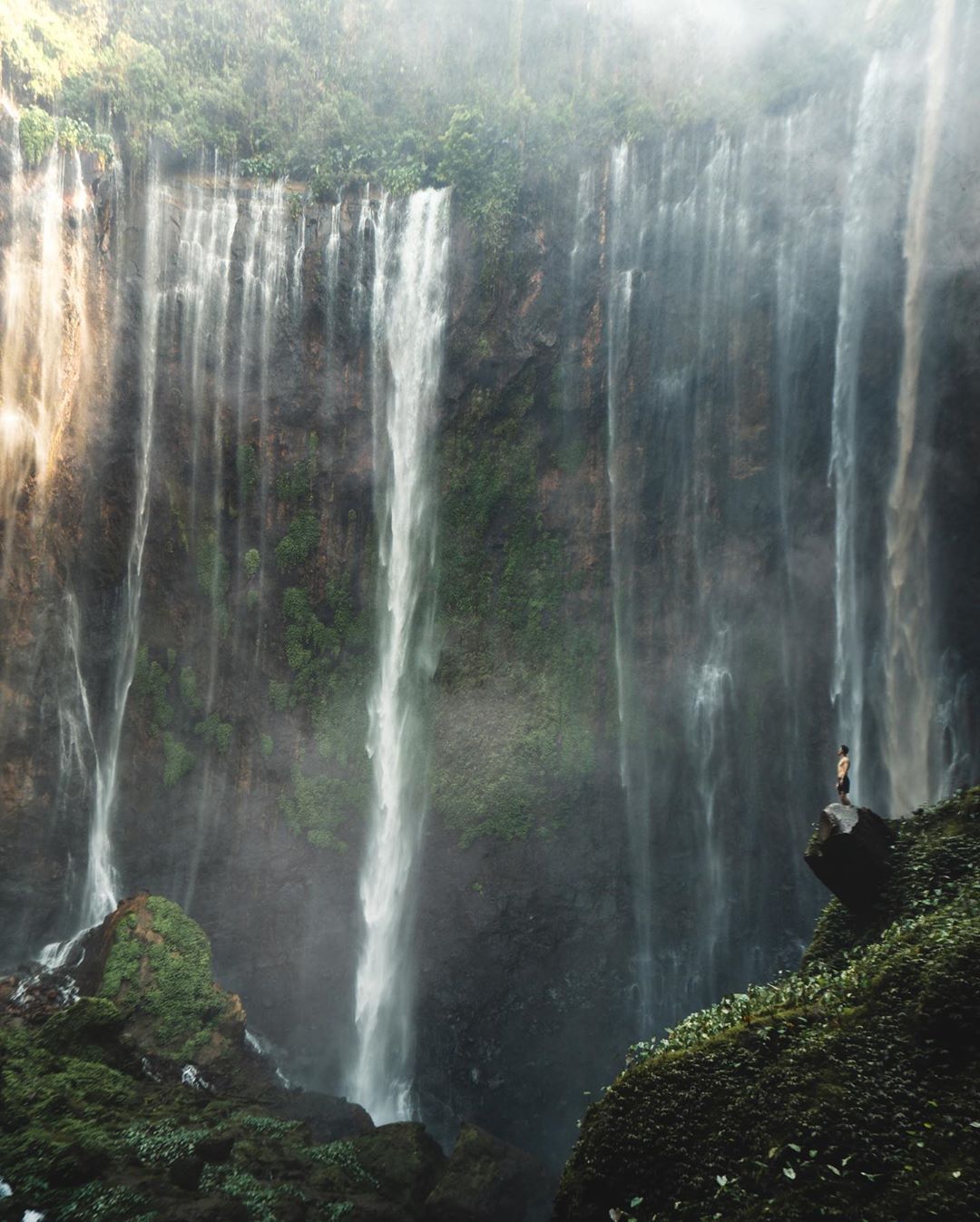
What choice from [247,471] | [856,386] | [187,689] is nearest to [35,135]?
[247,471]

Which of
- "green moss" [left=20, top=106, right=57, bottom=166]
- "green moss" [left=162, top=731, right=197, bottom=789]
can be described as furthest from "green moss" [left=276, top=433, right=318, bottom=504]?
"green moss" [left=20, top=106, right=57, bottom=166]

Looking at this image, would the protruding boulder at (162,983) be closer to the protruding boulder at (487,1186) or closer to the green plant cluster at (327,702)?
the green plant cluster at (327,702)

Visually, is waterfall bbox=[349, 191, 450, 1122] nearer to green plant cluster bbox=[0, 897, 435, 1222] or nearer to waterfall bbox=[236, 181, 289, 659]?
waterfall bbox=[236, 181, 289, 659]

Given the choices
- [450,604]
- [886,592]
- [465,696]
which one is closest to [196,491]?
[450,604]

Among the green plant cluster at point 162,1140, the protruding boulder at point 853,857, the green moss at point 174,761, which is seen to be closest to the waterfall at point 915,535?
the protruding boulder at point 853,857

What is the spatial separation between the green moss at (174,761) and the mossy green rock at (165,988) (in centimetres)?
313

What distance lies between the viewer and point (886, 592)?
15.9m

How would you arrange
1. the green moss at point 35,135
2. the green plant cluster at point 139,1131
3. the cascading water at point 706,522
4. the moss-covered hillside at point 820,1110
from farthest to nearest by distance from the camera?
the green moss at point 35,135, the cascading water at point 706,522, the green plant cluster at point 139,1131, the moss-covered hillside at point 820,1110

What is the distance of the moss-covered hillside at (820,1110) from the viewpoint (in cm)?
468

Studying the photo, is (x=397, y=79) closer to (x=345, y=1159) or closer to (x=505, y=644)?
(x=505, y=644)

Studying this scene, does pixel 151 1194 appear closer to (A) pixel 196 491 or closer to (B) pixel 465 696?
(B) pixel 465 696

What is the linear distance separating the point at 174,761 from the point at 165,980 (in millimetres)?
5160

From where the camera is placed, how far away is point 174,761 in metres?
19.0

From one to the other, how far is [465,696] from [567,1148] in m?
9.02
